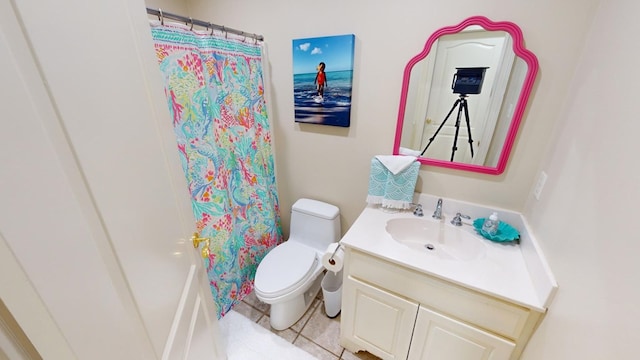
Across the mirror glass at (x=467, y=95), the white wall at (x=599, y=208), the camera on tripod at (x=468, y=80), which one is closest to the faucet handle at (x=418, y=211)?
the mirror glass at (x=467, y=95)

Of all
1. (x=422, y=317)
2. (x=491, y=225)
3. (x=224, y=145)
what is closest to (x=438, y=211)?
(x=491, y=225)

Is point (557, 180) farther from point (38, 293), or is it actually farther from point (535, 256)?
point (38, 293)

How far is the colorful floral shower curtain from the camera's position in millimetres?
1200

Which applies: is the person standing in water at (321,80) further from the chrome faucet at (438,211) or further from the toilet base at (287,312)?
the toilet base at (287,312)

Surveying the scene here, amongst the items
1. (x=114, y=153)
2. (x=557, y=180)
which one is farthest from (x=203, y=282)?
(x=557, y=180)

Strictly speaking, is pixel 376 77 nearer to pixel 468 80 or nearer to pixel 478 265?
pixel 468 80

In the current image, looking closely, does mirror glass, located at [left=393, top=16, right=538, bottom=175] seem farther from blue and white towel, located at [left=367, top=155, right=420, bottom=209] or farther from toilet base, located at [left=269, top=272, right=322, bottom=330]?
toilet base, located at [left=269, top=272, right=322, bottom=330]

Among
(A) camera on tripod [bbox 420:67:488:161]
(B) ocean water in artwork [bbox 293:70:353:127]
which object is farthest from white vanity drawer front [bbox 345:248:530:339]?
(B) ocean water in artwork [bbox 293:70:353:127]

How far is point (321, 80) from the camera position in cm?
150

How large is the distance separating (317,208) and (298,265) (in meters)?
0.41

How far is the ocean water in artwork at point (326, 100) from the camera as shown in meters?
1.45

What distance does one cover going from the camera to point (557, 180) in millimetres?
943

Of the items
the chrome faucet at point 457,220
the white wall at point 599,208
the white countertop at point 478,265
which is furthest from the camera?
the chrome faucet at point 457,220

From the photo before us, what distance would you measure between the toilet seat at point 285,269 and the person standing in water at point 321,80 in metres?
1.06
